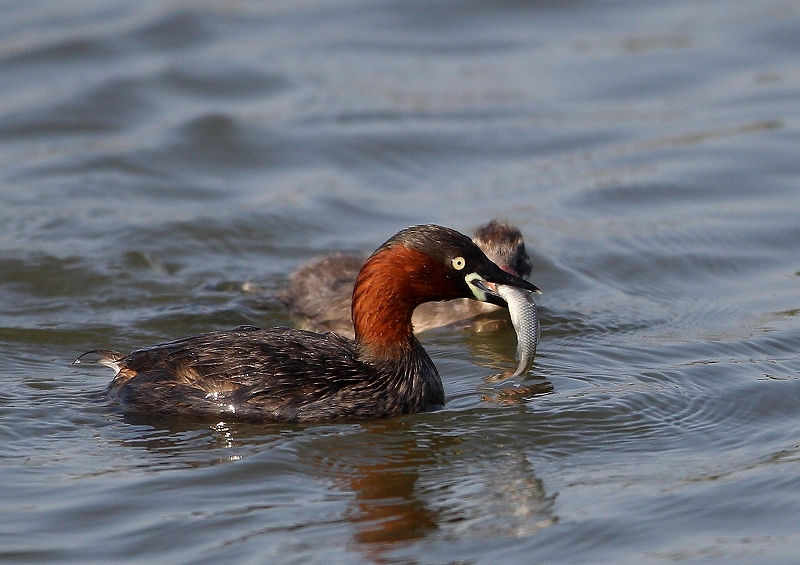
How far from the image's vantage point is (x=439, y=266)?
28.6ft

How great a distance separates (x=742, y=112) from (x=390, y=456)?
A: 31.6ft

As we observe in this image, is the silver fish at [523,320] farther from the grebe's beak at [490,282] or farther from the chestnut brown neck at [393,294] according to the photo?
the chestnut brown neck at [393,294]

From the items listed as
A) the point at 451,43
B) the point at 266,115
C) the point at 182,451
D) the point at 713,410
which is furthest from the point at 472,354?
the point at 451,43

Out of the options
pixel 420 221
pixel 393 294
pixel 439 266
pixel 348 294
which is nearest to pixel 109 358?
pixel 393 294

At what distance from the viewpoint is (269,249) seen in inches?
516

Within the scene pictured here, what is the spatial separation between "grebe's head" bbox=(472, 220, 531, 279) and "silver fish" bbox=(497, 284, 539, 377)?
2178 mm

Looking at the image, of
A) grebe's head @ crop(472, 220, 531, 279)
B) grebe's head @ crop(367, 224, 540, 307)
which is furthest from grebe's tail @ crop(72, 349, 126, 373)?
grebe's head @ crop(472, 220, 531, 279)

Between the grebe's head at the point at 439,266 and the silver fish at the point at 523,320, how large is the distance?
9 cm

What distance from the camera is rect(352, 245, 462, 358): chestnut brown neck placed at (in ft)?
28.6

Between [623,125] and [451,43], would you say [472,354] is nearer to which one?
[623,125]

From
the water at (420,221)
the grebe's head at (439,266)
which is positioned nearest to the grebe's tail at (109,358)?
the water at (420,221)

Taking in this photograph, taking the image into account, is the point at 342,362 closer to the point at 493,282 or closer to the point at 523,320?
the point at 493,282

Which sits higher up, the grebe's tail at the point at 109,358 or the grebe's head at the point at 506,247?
the grebe's head at the point at 506,247

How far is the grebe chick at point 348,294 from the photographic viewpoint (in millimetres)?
11266
